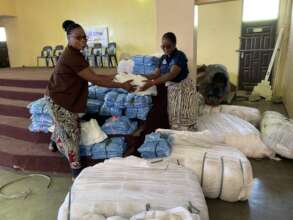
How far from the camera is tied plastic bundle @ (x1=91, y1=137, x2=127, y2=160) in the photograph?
244 centimetres

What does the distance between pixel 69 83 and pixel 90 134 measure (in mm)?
598

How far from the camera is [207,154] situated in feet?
7.21

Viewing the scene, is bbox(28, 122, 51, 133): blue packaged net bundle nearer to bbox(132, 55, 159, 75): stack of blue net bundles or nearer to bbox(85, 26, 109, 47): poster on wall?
bbox(132, 55, 159, 75): stack of blue net bundles

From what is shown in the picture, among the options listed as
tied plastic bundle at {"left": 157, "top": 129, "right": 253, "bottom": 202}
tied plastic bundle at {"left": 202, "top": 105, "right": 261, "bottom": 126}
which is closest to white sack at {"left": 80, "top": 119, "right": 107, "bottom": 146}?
tied plastic bundle at {"left": 157, "top": 129, "right": 253, "bottom": 202}

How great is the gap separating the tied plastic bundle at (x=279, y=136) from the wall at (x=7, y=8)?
31.0ft

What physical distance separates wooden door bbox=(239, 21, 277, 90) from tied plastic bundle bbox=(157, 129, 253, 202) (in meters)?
5.07

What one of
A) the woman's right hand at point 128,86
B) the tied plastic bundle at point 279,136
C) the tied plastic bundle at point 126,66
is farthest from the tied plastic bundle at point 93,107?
the tied plastic bundle at point 279,136

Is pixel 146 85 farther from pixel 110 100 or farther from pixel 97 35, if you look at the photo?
pixel 97 35

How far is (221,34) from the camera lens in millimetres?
6836

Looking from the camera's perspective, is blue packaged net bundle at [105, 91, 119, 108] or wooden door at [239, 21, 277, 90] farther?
wooden door at [239, 21, 277, 90]

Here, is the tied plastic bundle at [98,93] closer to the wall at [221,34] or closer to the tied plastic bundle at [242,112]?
the tied plastic bundle at [242,112]

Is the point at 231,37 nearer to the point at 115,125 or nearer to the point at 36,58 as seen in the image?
the point at 115,125

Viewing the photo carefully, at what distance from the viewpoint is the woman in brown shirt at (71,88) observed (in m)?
2.06

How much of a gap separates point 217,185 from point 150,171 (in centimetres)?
62
